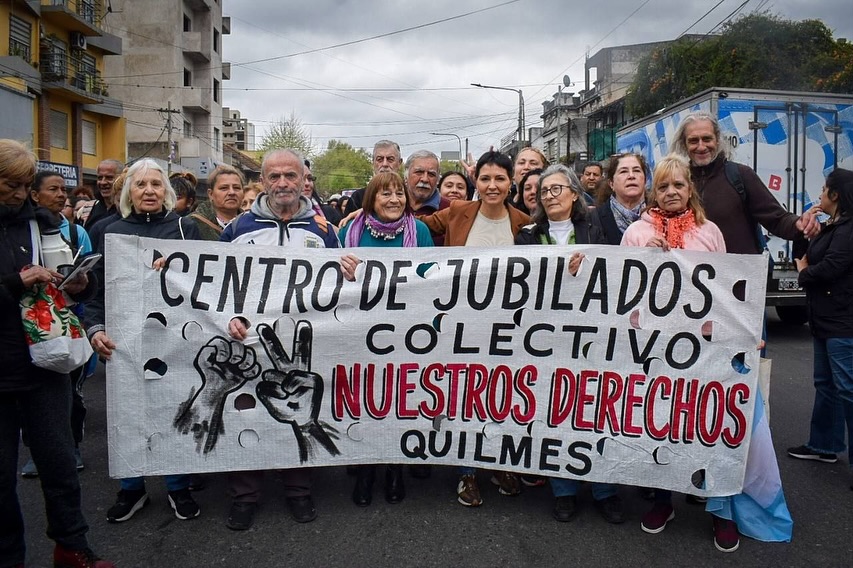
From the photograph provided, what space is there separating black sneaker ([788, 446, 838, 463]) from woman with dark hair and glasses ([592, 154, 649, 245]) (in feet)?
6.54

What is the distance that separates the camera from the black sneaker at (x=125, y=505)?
3.71m

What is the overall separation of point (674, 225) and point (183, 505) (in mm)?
3058

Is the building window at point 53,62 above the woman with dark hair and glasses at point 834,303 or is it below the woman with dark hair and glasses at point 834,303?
above

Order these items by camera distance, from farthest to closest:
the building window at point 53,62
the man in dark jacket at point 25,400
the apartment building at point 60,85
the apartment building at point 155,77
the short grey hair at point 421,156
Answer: the apartment building at point 155,77
the building window at point 53,62
the apartment building at point 60,85
the short grey hair at point 421,156
the man in dark jacket at point 25,400

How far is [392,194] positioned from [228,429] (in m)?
1.62

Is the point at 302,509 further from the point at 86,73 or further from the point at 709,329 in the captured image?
the point at 86,73

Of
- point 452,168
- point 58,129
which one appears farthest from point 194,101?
point 452,168

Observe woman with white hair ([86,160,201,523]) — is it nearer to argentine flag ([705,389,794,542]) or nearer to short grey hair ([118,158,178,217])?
short grey hair ([118,158,178,217])

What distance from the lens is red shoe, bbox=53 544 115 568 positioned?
3037 mm

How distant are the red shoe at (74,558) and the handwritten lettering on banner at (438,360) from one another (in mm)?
628

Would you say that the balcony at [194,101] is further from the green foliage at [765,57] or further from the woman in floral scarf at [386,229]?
the woman in floral scarf at [386,229]

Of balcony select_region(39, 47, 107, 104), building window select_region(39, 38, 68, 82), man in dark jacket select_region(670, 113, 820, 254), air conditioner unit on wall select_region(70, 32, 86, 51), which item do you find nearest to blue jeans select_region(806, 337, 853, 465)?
man in dark jacket select_region(670, 113, 820, 254)

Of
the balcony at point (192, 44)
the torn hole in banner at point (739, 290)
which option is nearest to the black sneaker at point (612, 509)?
the torn hole in banner at point (739, 290)

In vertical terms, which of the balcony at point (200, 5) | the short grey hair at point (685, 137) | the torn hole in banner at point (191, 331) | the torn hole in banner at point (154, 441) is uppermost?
the balcony at point (200, 5)
